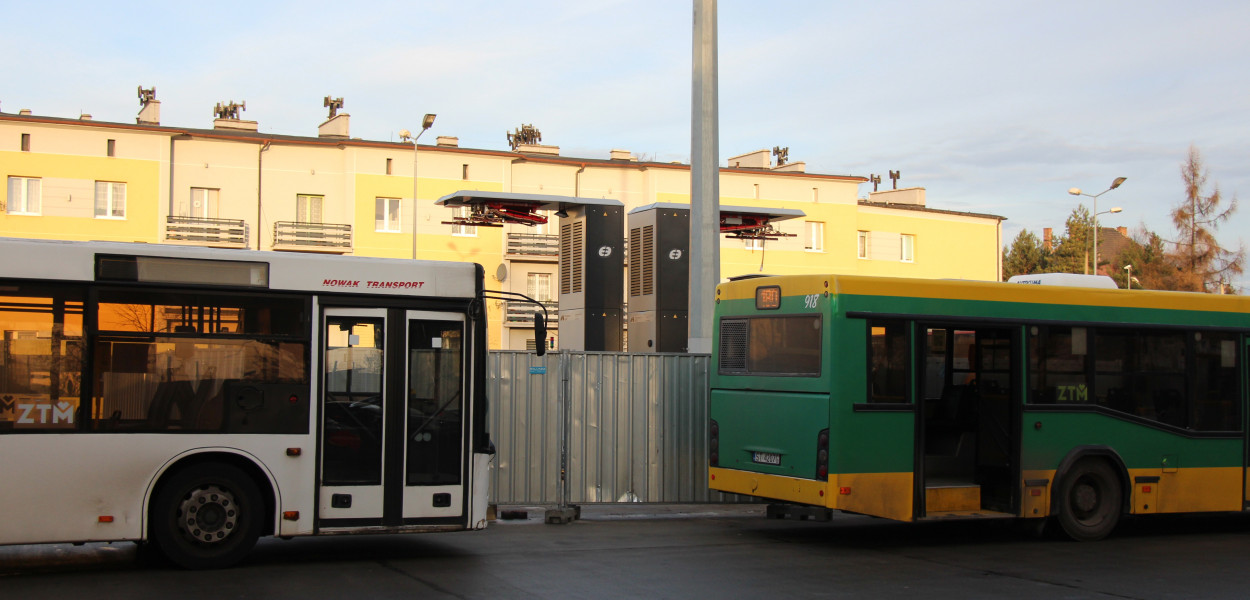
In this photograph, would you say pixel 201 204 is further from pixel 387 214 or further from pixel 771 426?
pixel 771 426

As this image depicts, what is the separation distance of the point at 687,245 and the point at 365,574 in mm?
9365

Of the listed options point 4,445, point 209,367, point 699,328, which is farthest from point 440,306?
point 699,328

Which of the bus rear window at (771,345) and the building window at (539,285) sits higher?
the building window at (539,285)

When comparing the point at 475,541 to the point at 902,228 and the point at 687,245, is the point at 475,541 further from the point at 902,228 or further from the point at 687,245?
the point at 902,228

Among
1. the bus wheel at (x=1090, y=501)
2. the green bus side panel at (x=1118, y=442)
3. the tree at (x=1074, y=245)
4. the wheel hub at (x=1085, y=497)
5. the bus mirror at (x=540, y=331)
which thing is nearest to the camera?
the bus mirror at (x=540, y=331)

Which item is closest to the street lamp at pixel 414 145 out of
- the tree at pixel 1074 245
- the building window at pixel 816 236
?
the building window at pixel 816 236

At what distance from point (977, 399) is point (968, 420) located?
0.28 meters

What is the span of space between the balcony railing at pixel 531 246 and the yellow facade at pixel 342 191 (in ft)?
0.31

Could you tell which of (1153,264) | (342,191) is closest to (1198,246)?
(1153,264)

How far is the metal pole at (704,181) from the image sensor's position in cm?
1481

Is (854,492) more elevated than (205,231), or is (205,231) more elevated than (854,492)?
(205,231)

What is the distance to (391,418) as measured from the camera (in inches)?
406

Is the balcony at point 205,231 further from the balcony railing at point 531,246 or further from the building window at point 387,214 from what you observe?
the balcony railing at point 531,246

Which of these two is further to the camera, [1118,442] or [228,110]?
[228,110]
